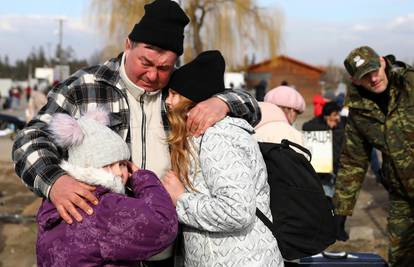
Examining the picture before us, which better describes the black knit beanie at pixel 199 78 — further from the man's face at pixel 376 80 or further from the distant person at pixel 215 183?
the man's face at pixel 376 80

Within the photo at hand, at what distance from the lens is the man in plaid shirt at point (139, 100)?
83.9 inches

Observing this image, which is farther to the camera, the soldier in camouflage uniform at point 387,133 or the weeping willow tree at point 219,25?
the weeping willow tree at point 219,25

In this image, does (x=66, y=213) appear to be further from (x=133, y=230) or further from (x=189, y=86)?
(x=189, y=86)

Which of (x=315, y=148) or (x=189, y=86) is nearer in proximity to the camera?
(x=189, y=86)

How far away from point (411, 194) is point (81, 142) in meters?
2.56

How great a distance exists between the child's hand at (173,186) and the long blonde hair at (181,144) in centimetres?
2

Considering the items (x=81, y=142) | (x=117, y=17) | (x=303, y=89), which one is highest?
(x=81, y=142)

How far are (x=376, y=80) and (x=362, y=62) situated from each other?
0.55 ft

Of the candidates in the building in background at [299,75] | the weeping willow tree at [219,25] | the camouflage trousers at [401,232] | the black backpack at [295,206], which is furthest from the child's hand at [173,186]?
the building in background at [299,75]

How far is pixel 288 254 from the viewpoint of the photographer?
2279 mm

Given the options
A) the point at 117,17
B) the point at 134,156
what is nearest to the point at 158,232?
the point at 134,156

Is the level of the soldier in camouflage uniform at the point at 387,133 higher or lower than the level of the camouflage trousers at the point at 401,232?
higher

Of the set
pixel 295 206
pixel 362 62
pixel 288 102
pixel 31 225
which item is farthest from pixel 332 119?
pixel 295 206

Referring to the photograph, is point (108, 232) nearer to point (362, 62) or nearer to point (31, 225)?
point (362, 62)
